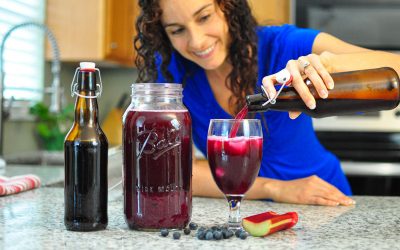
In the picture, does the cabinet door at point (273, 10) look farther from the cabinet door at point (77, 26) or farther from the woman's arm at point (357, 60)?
the woman's arm at point (357, 60)

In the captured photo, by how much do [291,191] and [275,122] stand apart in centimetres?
38

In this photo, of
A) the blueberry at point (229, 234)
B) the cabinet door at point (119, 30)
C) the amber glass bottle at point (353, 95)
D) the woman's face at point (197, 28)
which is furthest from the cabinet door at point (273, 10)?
the blueberry at point (229, 234)

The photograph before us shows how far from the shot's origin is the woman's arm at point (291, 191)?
1.34 meters

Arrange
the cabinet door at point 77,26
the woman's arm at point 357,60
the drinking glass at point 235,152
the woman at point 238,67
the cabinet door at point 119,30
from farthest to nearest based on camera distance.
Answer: the cabinet door at point 119,30
the cabinet door at point 77,26
the woman at point 238,67
the woman's arm at point 357,60
the drinking glass at point 235,152

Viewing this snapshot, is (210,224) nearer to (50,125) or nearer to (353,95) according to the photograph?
(353,95)

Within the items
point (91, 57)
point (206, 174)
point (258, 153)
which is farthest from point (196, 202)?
point (91, 57)

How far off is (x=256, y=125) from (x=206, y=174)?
569 millimetres

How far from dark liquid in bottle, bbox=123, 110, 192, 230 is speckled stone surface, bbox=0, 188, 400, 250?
0.04 meters

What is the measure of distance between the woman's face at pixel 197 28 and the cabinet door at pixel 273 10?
185 cm

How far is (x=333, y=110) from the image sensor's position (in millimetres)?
1083

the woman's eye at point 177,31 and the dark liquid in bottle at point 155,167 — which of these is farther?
the woman's eye at point 177,31

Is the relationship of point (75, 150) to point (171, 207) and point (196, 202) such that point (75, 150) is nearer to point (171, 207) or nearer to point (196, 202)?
point (171, 207)

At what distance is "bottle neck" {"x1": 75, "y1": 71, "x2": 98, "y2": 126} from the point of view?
3.15 ft

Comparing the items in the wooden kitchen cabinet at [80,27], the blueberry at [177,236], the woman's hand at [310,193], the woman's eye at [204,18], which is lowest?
the blueberry at [177,236]
